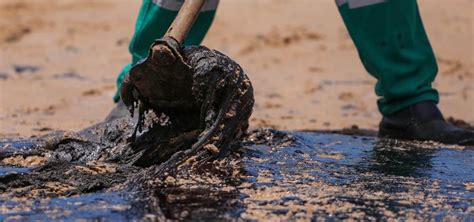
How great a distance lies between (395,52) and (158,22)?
2.72 ft

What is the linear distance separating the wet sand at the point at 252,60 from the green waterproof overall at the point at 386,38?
26.6 inches

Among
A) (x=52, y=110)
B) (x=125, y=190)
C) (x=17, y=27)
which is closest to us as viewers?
(x=125, y=190)

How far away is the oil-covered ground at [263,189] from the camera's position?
207cm

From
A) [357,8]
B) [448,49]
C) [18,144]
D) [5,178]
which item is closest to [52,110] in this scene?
[18,144]

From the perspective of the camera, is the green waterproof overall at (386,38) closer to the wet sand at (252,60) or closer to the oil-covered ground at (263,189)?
the oil-covered ground at (263,189)

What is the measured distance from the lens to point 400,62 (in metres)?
3.26

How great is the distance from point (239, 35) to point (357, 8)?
119 inches

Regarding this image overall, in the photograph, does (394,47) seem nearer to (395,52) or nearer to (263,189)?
(395,52)

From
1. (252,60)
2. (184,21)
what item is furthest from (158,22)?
(252,60)

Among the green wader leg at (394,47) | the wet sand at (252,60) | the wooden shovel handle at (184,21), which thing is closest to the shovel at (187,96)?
the wooden shovel handle at (184,21)

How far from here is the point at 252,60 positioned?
18.4 feet

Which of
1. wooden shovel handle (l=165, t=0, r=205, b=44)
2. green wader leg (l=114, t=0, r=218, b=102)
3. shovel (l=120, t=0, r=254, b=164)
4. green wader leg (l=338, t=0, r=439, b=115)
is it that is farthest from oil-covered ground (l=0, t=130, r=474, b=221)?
green wader leg (l=114, t=0, r=218, b=102)

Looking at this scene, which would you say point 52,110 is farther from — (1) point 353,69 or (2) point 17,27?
(2) point 17,27

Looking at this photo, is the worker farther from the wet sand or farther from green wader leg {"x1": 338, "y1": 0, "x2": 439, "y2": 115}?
the wet sand
